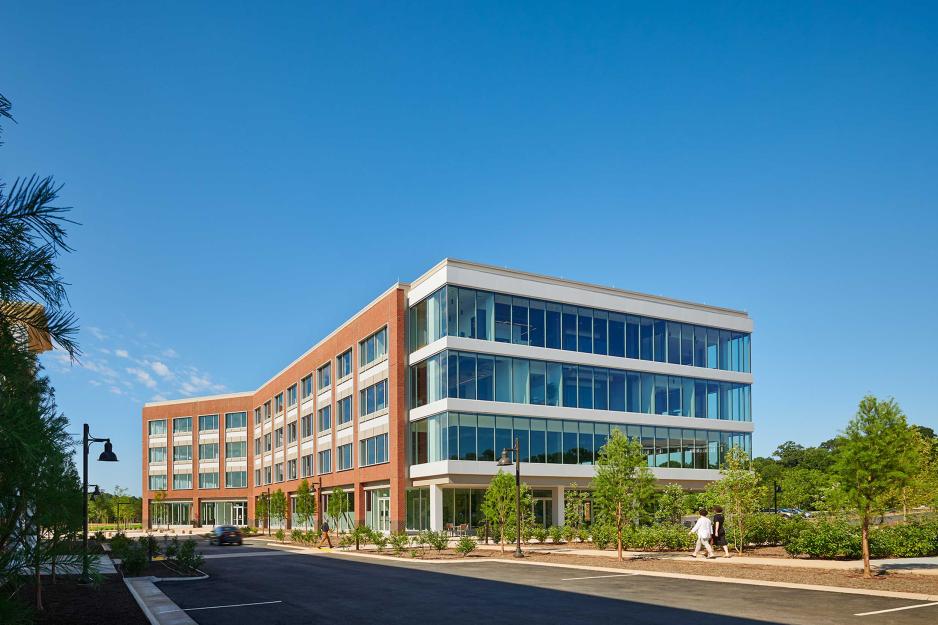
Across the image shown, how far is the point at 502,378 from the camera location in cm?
5066

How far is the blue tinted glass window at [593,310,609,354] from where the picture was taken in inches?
2168

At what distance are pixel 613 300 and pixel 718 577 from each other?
113 ft

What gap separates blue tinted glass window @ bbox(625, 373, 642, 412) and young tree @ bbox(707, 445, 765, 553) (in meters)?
23.7

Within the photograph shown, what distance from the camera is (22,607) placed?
511 centimetres

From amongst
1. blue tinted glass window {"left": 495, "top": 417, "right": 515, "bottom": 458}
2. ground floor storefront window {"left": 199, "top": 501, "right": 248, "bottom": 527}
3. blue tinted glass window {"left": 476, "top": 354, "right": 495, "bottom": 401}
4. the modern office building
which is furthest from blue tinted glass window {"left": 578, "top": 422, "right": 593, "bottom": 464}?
ground floor storefront window {"left": 199, "top": 501, "right": 248, "bottom": 527}

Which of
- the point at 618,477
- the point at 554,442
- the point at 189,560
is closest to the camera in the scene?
the point at 189,560

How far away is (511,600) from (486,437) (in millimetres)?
30640

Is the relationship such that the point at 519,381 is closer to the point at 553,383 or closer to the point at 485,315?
the point at 553,383

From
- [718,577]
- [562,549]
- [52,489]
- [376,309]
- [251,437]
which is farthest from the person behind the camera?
[251,437]

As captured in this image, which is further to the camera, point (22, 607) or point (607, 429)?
point (607, 429)

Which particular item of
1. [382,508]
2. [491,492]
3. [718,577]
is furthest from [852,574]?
[382,508]

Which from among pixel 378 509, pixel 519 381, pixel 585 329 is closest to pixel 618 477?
pixel 519 381

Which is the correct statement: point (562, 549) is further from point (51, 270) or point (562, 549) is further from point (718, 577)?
point (51, 270)

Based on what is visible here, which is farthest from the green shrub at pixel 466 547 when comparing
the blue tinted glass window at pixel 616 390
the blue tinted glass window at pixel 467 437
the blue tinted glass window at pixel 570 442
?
the blue tinted glass window at pixel 616 390
